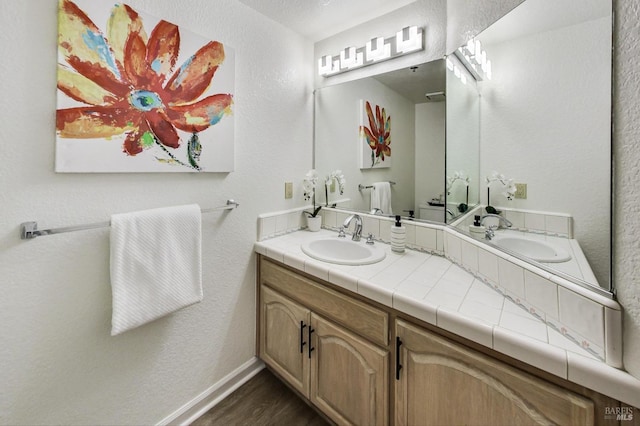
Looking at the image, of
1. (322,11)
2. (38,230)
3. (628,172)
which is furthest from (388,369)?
(322,11)

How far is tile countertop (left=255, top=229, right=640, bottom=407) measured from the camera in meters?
0.63

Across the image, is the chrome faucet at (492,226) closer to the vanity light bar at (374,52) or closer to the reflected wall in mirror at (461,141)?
the reflected wall in mirror at (461,141)

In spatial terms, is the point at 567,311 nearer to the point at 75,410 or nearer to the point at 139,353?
the point at 139,353

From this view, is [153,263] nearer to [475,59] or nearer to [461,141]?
[461,141]

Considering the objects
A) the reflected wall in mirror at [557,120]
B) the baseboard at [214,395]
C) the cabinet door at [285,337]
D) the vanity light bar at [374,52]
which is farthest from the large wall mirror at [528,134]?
the baseboard at [214,395]

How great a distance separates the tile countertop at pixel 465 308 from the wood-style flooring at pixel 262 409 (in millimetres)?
800

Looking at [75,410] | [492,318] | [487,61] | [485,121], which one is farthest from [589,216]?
[75,410]

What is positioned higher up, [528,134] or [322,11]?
[322,11]

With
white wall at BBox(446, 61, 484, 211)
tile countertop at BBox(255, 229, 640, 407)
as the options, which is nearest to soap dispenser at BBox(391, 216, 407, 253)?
tile countertop at BBox(255, 229, 640, 407)

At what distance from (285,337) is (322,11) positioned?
192cm

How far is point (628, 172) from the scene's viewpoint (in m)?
0.60

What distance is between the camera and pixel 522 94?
90 centimetres

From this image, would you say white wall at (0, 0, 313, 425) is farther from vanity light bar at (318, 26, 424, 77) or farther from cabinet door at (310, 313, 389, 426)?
cabinet door at (310, 313, 389, 426)

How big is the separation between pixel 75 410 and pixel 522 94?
6.60 feet
